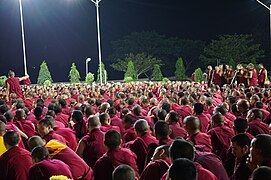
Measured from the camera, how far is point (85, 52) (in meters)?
49.4

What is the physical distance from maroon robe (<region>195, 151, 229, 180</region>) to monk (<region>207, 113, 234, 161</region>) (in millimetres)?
1914

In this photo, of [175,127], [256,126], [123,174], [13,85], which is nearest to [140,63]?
[13,85]

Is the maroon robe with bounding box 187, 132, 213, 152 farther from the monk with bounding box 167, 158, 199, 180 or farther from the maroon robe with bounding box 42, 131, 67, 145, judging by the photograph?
the monk with bounding box 167, 158, 199, 180

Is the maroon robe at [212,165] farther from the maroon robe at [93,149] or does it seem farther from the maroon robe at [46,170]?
the maroon robe at [93,149]

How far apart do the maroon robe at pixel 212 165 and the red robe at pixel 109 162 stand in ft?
3.48

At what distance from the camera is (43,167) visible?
4.69 m

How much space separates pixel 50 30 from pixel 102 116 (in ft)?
137

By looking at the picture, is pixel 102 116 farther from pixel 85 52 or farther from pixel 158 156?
pixel 85 52

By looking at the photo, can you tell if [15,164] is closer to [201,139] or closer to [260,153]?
[201,139]

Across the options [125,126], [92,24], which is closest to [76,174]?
[125,126]

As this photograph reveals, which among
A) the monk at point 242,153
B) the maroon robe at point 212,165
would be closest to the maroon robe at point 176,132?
the monk at point 242,153

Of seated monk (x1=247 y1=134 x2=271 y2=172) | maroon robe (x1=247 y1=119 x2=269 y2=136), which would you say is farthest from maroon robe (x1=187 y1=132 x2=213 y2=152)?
seated monk (x1=247 y1=134 x2=271 y2=172)

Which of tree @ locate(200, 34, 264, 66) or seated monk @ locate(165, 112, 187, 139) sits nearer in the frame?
seated monk @ locate(165, 112, 187, 139)

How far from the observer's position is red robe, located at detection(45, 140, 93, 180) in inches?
214
